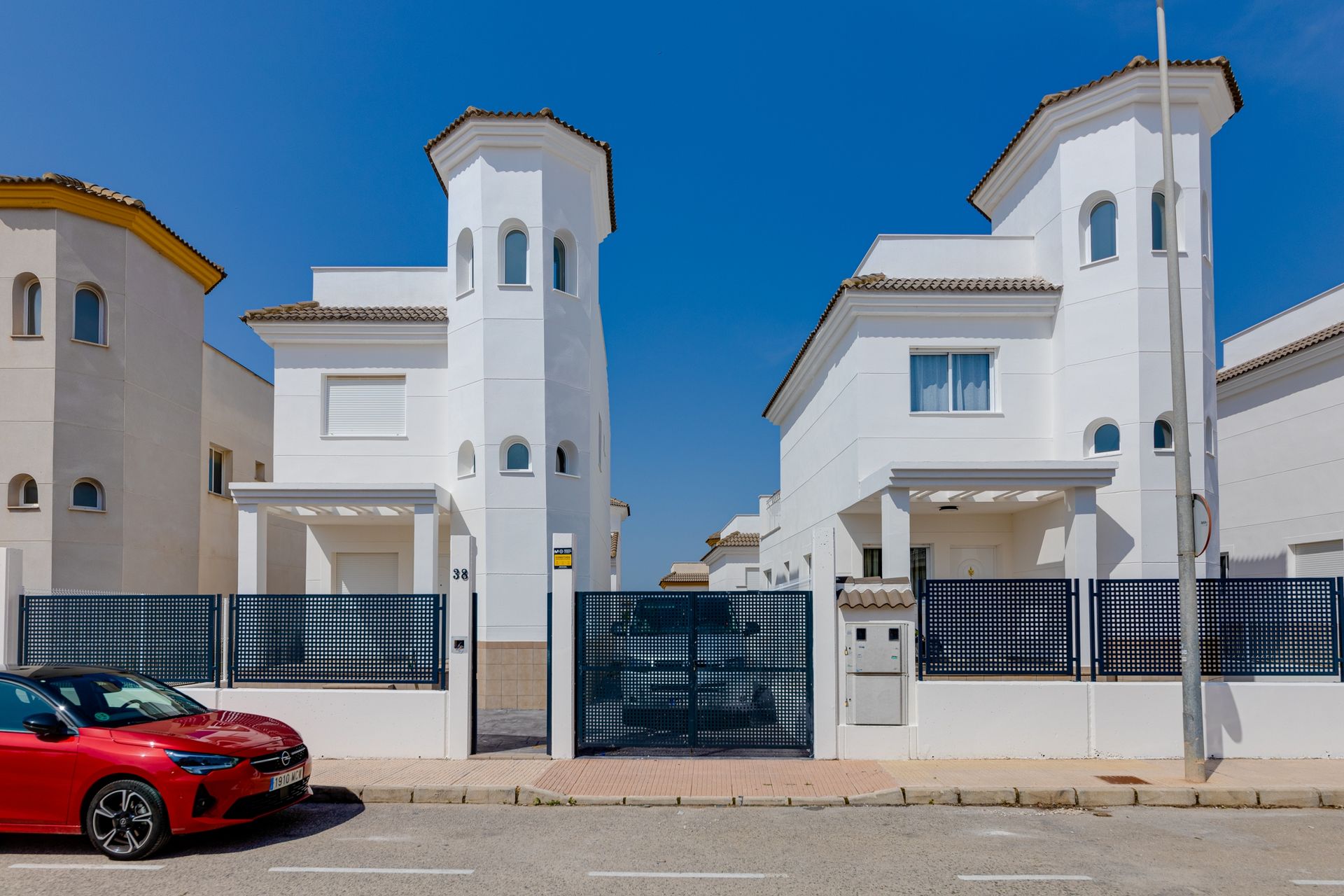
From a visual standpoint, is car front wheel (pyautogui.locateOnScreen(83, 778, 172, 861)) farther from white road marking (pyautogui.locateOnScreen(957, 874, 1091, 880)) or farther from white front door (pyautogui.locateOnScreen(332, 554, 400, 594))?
white front door (pyautogui.locateOnScreen(332, 554, 400, 594))

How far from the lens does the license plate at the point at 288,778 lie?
7785mm

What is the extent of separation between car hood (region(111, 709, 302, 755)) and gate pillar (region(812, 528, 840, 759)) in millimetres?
5558

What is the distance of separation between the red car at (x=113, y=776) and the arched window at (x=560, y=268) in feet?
38.4

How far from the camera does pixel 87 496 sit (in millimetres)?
18328

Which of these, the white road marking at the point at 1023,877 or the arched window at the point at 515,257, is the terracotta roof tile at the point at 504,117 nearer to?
the arched window at the point at 515,257

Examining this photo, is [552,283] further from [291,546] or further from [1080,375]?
[291,546]

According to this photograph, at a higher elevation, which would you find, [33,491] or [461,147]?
[461,147]

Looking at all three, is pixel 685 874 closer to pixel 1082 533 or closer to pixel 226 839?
pixel 226 839

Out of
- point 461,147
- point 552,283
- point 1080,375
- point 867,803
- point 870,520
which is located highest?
point 461,147

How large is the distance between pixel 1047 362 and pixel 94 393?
18.8m

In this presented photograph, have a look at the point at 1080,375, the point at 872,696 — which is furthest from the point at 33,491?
the point at 1080,375

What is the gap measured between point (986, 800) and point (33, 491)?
1767 centimetres

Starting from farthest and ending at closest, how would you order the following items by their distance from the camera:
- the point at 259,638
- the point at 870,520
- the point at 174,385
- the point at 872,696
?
the point at 174,385 < the point at 870,520 < the point at 259,638 < the point at 872,696

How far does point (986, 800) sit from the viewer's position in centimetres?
898
